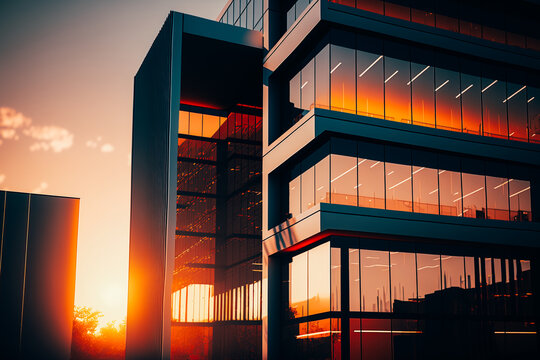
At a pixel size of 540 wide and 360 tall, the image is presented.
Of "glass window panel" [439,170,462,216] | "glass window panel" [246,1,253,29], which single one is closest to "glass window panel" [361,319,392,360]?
"glass window panel" [439,170,462,216]

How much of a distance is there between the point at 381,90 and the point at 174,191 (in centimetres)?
1198

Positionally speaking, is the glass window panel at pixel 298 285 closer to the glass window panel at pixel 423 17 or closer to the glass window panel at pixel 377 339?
the glass window panel at pixel 377 339

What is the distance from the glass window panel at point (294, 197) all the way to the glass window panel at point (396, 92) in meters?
5.52

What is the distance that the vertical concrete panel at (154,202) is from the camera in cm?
3425

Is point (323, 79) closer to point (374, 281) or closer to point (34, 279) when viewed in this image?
point (374, 281)

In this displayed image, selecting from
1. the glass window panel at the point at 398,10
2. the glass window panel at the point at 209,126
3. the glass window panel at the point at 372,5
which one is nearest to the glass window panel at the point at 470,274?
the glass window panel at the point at 398,10

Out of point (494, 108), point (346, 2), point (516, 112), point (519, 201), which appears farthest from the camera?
point (516, 112)

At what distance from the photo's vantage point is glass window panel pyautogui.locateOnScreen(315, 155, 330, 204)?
98.7 feet

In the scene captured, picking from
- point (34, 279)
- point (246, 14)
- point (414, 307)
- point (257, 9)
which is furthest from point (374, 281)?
point (34, 279)

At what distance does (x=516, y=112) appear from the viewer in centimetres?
3525

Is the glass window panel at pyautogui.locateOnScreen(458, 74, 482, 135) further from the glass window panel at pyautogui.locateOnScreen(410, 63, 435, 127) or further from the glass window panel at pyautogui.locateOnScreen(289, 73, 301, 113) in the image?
the glass window panel at pyautogui.locateOnScreen(289, 73, 301, 113)

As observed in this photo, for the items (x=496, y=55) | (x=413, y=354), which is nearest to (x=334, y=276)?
(x=413, y=354)

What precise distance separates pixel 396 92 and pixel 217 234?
2037 centimetres

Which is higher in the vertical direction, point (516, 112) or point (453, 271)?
point (516, 112)
